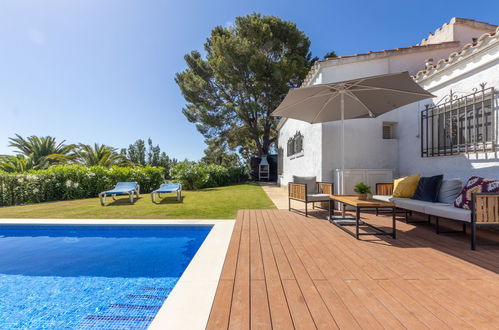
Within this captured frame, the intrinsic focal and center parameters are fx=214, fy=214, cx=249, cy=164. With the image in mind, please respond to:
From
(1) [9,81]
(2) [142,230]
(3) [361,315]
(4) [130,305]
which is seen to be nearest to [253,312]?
(3) [361,315]

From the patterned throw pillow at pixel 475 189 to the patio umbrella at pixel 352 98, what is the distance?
5.92 ft

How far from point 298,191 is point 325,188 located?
0.86m

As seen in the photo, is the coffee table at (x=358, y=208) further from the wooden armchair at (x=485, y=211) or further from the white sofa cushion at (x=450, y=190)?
the white sofa cushion at (x=450, y=190)

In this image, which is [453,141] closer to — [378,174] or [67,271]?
[378,174]

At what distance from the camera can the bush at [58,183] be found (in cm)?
875

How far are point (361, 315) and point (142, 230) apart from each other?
15.4ft

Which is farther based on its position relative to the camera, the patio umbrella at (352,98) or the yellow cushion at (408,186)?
the yellow cushion at (408,186)

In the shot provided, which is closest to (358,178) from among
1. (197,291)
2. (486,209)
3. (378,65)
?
(486,209)

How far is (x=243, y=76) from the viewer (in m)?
17.6

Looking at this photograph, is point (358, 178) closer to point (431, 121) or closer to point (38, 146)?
point (431, 121)

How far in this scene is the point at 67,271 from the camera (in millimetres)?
3320

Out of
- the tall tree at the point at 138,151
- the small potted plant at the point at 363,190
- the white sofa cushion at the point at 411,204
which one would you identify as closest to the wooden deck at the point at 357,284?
the white sofa cushion at the point at 411,204

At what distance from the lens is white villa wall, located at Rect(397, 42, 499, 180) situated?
4113mm

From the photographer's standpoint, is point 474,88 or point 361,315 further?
point 474,88
